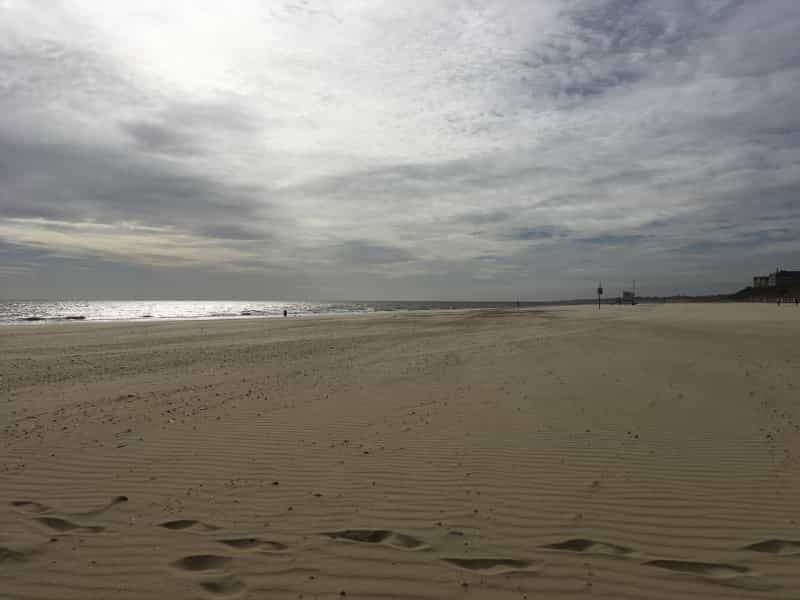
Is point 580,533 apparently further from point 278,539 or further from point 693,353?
point 693,353

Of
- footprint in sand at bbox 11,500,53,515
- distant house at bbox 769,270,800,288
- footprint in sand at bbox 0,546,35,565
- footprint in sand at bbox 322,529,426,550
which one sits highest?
distant house at bbox 769,270,800,288

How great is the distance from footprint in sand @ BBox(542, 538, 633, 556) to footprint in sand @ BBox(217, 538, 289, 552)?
2.46 m

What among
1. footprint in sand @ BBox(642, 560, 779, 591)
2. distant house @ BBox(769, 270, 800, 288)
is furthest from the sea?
distant house @ BBox(769, 270, 800, 288)

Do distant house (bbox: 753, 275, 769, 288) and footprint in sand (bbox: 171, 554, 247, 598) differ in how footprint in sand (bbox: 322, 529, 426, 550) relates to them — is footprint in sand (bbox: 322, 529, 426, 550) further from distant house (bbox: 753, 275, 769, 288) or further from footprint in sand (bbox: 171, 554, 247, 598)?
distant house (bbox: 753, 275, 769, 288)

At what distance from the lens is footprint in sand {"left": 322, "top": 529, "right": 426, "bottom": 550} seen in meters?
4.39

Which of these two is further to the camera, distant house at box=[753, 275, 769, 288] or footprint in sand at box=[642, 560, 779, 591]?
distant house at box=[753, 275, 769, 288]

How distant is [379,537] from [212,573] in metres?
1.50

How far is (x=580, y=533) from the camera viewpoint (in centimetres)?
455

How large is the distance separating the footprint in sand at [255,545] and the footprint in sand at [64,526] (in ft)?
4.67

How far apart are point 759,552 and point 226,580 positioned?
466 centimetres

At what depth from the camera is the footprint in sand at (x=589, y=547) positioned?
4.21 m

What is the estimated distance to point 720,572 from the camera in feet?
12.8

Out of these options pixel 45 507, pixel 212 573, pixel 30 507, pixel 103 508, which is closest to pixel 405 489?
pixel 212 573

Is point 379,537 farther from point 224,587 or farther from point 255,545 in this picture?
point 224,587
